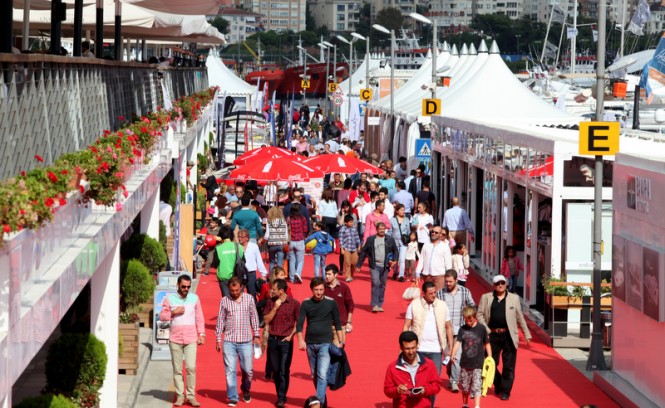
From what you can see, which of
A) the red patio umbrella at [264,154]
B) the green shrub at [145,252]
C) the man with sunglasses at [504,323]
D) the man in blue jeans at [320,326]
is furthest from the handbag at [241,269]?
the red patio umbrella at [264,154]

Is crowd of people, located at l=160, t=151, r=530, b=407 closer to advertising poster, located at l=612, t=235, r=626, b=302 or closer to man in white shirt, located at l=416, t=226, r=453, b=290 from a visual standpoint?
man in white shirt, located at l=416, t=226, r=453, b=290

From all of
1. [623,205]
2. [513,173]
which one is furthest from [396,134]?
[623,205]

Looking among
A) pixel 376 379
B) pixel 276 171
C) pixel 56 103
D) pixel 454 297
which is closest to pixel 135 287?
pixel 376 379

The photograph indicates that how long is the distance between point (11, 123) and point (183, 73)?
23556 mm

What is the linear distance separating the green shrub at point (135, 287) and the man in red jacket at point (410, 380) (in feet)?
25.3

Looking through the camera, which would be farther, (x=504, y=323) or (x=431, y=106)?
(x=431, y=106)

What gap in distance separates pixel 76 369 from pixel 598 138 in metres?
8.22

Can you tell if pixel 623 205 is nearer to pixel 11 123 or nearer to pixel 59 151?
pixel 59 151

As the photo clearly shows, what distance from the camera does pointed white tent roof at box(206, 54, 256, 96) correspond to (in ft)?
232

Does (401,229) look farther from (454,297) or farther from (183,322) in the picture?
(183,322)

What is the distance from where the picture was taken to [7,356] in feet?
24.7

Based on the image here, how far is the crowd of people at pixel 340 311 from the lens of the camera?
14500mm

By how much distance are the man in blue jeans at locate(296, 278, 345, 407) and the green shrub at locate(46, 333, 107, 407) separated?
217cm

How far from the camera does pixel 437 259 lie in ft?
67.5
